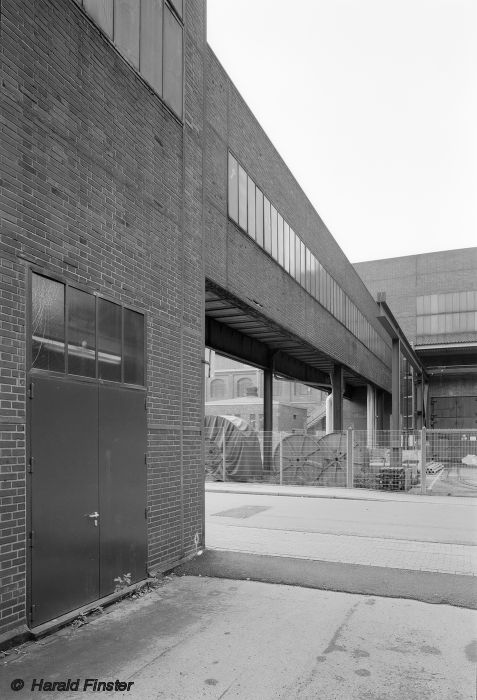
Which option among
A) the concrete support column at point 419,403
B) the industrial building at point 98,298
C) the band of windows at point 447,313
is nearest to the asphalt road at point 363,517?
the industrial building at point 98,298

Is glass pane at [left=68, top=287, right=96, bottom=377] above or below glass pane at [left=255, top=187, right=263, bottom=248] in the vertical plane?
below

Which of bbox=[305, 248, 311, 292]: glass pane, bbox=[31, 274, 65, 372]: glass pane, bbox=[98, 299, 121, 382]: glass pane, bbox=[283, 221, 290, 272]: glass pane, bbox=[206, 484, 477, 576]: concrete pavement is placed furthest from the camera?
bbox=[305, 248, 311, 292]: glass pane

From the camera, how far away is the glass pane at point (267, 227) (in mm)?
17186

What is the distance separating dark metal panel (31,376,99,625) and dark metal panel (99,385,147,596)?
0.16m

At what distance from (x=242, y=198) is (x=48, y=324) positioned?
10.5 metres

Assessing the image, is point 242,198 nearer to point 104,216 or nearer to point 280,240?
point 280,240

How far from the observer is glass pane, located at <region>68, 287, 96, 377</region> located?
598 cm

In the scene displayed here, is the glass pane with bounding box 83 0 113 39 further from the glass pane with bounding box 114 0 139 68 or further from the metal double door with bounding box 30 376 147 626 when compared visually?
the metal double door with bounding box 30 376 147 626

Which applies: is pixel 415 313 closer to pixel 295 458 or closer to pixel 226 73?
pixel 295 458

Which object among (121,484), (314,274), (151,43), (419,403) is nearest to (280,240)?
(314,274)

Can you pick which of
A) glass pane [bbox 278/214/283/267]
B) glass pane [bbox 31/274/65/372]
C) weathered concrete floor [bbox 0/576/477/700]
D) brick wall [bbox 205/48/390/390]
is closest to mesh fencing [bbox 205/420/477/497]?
brick wall [bbox 205/48/390/390]

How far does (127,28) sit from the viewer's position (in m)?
7.55

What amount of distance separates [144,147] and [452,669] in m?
6.55

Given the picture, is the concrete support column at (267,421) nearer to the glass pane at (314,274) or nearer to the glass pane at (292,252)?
the glass pane at (314,274)
